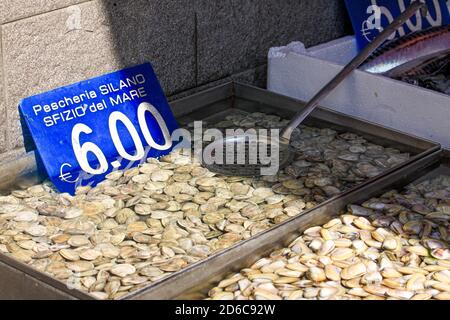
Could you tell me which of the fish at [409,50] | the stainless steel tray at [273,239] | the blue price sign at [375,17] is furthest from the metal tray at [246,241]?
the blue price sign at [375,17]

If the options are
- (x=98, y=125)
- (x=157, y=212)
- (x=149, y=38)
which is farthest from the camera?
(x=149, y=38)

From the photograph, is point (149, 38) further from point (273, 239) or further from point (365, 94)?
point (273, 239)

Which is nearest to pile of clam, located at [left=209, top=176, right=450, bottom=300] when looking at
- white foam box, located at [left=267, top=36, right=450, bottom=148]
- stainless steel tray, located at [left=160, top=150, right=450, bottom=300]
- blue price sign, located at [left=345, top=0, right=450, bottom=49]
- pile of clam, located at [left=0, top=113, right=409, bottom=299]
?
stainless steel tray, located at [left=160, top=150, right=450, bottom=300]

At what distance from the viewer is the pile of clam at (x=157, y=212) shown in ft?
7.55

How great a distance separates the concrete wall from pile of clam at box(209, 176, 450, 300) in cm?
86

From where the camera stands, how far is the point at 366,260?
2.36 metres

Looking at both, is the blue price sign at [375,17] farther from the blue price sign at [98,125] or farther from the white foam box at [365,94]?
the blue price sign at [98,125]

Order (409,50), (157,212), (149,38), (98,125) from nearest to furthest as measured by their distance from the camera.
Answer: (157,212) → (98,125) → (149,38) → (409,50)

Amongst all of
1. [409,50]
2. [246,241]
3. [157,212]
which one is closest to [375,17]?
[409,50]

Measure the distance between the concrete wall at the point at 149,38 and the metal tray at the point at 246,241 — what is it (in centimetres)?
7

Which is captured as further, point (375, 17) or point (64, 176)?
point (375, 17)

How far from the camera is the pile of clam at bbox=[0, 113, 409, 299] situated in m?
2.30

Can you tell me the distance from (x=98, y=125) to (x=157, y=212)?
0.38 meters
